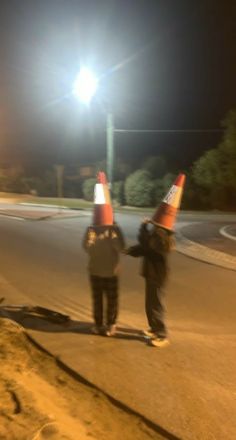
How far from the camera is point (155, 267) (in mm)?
5945

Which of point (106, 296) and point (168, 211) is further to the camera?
point (106, 296)

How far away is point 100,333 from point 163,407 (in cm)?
192

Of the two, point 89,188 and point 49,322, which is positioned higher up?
point 89,188

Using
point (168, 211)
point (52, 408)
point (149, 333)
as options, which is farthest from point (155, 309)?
point (52, 408)

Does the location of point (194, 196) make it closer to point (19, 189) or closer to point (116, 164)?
point (116, 164)

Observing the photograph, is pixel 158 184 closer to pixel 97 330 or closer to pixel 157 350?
pixel 97 330

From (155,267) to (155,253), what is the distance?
0.15m

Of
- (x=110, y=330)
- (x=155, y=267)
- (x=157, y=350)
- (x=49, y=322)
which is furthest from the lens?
(x=49, y=322)

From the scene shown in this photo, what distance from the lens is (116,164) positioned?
35.8 meters

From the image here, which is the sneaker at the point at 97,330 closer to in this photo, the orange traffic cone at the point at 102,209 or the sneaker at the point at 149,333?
the sneaker at the point at 149,333

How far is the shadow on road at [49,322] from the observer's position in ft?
21.2

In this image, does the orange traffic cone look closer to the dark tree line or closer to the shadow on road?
the shadow on road

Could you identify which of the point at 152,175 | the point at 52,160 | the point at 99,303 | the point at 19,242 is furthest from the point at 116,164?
the point at 99,303

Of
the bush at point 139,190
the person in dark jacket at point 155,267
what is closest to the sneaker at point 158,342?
the person in dark jacket at point 155,267
